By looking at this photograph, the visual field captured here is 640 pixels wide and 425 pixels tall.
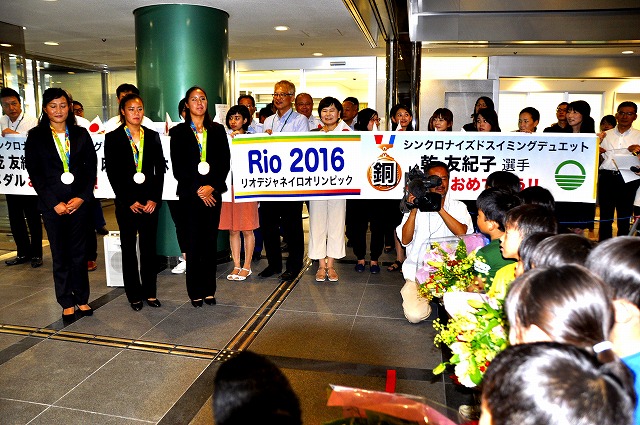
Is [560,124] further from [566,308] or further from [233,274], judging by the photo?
[566,308]

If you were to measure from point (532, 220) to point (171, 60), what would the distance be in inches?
185

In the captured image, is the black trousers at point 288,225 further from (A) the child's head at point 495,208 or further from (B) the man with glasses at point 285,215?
(A) the child's head at point 495,208

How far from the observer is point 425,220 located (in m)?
4.35

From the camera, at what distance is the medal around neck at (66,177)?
168 inches

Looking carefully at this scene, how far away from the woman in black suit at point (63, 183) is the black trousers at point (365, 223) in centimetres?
262

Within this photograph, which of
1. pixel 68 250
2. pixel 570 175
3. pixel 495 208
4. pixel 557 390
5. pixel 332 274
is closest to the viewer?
pixel 557 390

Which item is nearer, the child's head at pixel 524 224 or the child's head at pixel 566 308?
the child's head at pixel 566 308

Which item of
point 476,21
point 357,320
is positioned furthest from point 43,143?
point 476,21

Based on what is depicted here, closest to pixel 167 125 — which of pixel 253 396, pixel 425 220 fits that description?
pixel 425 220

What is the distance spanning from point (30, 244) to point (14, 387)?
3.36 metres

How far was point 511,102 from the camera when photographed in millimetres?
12820

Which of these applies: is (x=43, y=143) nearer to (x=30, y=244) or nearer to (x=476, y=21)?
(x=30, y=244)

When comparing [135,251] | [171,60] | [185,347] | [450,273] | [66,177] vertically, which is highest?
[171,60]

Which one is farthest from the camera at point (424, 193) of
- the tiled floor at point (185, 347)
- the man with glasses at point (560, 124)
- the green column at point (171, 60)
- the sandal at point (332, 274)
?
the green column at point (171, 60)
